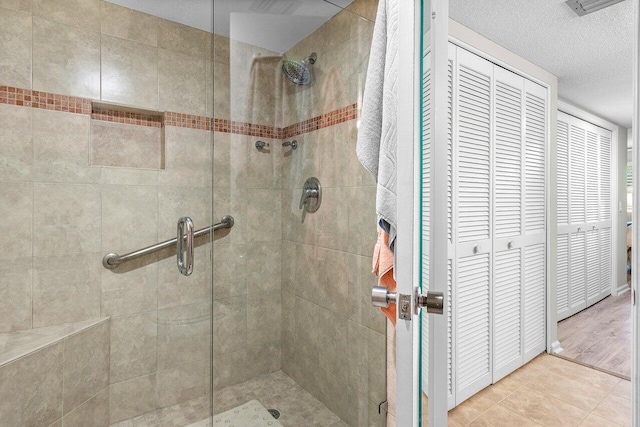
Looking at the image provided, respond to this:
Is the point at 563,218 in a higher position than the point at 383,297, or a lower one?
higher

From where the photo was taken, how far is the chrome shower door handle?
1323mm

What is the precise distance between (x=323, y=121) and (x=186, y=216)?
0.80 m

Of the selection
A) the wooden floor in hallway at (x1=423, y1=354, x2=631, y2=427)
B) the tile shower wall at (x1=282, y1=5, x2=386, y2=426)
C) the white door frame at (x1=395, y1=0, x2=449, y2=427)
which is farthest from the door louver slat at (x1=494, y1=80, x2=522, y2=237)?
the white door frame at (x1=395, y1=0, x2=449, y2=427)

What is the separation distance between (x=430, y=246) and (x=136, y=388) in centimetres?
159

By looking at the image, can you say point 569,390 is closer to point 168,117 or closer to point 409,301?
point 409,301

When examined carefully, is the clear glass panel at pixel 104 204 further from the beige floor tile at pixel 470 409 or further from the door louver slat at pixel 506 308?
the door louver slat at pixel 506 308

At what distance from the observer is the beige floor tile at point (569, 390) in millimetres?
1518

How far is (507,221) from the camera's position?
71.8 inches

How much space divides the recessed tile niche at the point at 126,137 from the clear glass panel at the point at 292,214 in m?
0.76

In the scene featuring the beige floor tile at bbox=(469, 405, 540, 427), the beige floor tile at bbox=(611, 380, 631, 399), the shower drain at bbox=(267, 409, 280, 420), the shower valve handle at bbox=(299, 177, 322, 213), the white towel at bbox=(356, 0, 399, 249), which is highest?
the white towel at bbox=(356, 0, 399, 249)

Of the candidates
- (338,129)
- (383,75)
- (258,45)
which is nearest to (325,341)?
(338,129)

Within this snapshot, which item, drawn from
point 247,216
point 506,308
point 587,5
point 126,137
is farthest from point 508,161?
point 126,137

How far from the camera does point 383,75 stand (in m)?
0.75

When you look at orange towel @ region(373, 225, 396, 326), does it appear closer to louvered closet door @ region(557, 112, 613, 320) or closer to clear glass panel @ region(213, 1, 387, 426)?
clear glass panel @ region(213, 1, 387, 426)
